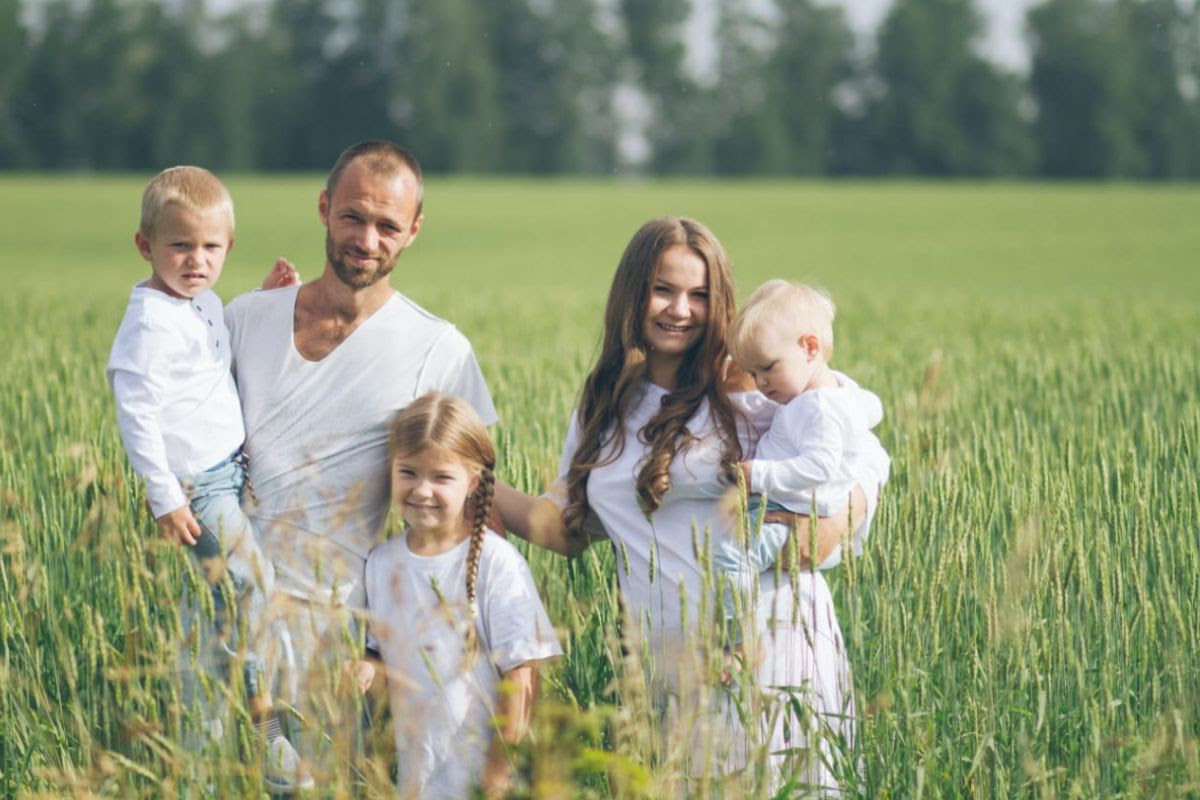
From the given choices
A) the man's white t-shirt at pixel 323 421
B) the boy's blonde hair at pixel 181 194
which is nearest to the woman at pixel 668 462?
the man's white t-shirt at pixel 323 421

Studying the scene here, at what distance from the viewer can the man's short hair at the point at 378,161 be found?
319 cm

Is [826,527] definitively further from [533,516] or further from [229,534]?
[229,534]

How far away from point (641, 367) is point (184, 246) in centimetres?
111

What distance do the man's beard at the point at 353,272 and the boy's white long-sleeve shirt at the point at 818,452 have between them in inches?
38.9

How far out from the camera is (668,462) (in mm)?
3057

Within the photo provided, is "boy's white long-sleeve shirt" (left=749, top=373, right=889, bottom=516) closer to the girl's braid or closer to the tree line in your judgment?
the girl's braid

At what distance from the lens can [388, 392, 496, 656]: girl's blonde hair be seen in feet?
9.91

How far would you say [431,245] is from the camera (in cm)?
3281

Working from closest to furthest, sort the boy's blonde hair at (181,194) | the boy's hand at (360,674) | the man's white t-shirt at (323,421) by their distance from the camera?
the boy's hand at (360,674), the boy's blonde hair at (181,194), the man's white t-shirt at (323,421)

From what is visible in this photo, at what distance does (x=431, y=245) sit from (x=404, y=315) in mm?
29880

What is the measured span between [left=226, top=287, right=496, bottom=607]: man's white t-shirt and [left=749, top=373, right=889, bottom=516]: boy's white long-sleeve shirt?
867mm

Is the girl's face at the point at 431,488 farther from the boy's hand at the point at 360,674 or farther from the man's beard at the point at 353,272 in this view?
the man's beard at the point at 353,272

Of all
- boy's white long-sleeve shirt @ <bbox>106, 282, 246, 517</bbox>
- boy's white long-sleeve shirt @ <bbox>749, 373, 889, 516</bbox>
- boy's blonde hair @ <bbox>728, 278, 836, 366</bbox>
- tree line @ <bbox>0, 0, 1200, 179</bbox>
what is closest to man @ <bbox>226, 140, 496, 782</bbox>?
boy's white long-sleeve shirt @ <bbox>106, 282, 246, 517</bbox>

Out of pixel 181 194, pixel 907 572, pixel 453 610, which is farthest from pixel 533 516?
pixel 181 194
